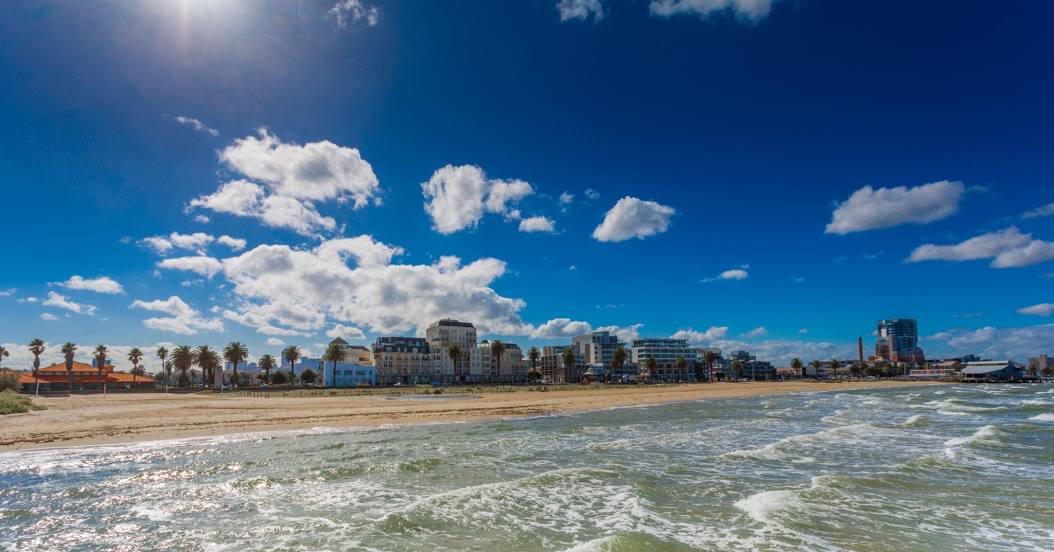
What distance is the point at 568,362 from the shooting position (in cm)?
16512

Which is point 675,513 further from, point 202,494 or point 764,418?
point 764,418

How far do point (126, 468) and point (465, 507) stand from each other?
14.5 m

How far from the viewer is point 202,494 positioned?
624 inches

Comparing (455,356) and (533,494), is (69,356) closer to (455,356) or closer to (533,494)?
(455,356)

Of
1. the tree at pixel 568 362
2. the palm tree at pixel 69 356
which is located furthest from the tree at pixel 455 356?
the palm tree at pixel 69 356

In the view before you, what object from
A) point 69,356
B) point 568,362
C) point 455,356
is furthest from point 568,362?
point 69,356

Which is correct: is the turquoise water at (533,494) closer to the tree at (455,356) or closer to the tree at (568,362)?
the tree at (455,356)

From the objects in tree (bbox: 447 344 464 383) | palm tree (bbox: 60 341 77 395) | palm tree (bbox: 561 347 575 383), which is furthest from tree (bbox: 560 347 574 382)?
palm tree (bbox: 60 341 77 395)

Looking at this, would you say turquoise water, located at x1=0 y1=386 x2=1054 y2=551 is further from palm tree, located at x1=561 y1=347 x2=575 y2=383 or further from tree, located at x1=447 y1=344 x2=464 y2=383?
palm tree, located at x1=561 y1=347 x2=575 y2=383

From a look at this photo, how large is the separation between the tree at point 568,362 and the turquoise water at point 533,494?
5397 inches

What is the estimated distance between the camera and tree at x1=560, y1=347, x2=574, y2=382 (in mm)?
165125

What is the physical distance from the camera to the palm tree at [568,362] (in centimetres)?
16512

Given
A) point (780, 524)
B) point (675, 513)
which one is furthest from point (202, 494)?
point (780, 524)

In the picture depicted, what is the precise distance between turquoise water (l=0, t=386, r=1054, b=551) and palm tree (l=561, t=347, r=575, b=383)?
450 ft
